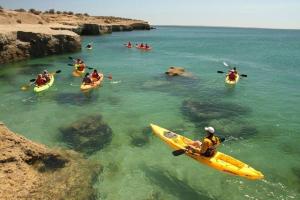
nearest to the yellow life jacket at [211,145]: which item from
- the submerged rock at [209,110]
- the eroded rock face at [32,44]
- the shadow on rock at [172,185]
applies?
the shadow on rock at [172,185]

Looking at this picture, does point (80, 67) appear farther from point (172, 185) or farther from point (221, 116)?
point (172, 185)

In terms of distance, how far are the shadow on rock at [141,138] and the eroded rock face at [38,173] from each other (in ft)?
12.8

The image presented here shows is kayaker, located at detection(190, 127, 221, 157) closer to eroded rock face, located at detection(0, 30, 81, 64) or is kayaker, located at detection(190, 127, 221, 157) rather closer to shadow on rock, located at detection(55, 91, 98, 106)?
shadow on rock, located at detection(55, 91, 98, 106)

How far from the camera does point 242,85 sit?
2952 cm

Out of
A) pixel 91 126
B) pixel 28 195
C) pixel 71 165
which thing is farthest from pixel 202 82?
pixel 28 195

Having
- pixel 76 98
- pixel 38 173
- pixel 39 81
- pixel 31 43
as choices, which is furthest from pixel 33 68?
pixel 38 173

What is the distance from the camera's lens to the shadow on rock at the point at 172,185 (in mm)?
12125

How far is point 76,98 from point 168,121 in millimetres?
8311

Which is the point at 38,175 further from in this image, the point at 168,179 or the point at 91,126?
the point at 91,126

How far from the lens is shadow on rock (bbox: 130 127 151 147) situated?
642 inches

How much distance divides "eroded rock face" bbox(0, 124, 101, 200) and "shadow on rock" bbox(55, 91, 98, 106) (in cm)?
1060

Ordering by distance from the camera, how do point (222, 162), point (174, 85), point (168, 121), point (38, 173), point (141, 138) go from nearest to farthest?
point (38, 173) < point (222, 162) < point (141, 138) < point (168, 121) < point (174, 85)

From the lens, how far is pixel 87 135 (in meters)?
16.8

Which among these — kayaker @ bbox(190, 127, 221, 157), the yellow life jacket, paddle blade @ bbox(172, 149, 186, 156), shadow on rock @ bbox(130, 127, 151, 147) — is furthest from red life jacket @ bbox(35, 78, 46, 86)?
the yellow life jacket
